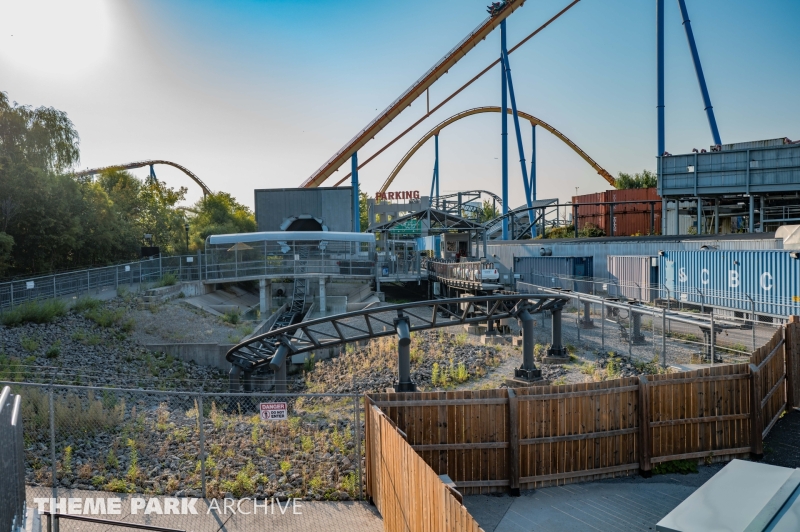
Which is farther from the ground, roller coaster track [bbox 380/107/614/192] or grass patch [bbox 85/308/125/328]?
roller coaster track [bbox 380/107/614/192]

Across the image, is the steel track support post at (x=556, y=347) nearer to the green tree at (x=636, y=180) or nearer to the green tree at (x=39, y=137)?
the green tree at (x=39, y=137)

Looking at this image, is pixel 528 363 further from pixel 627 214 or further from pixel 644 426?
pixel 627 214

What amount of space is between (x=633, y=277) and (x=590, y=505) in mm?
23964

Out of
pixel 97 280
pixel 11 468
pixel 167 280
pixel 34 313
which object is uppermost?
pixel 97 280

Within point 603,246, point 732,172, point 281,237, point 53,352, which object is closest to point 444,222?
point 603,246

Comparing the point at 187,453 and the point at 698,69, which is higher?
the point at 698,69

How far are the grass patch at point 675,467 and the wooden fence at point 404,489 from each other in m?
4.45

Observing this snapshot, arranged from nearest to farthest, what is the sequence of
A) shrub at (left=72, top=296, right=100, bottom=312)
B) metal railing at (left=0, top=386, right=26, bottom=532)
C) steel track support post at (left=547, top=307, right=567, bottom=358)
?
metal railing at (left=0, top=386, right=26, bottom=532)
steel track support post at (left=547, top=307, right=567, bottom=358)
shrub at (left=72, top=296, right=100, bottom=312)

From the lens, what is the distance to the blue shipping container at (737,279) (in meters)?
20.2

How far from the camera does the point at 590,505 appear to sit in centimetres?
867

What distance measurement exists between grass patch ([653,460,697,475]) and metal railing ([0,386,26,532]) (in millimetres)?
9012

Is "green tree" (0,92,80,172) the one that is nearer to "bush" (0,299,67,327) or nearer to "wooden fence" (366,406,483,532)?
"bush" (0,299,67,327)

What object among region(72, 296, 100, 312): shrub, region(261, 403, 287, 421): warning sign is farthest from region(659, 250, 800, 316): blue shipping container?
region(72, 296, 100, 312): shrub

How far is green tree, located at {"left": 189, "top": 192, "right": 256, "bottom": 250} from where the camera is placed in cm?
5216
